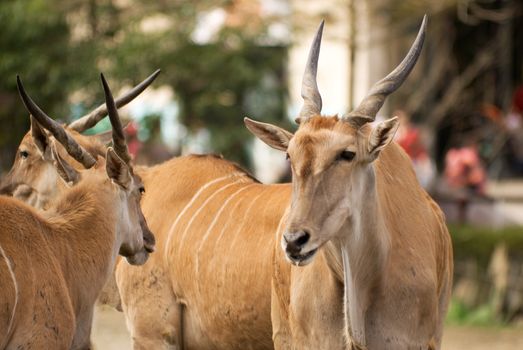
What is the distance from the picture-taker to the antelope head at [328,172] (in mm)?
5828

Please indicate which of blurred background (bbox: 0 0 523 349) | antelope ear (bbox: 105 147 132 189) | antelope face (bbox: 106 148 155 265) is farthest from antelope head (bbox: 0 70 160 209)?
blurred background (bbox: 0 0 523 349)

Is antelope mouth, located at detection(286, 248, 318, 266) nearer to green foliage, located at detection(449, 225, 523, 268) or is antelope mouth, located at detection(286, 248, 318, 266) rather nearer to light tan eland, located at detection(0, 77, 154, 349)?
light tan eland, located at detection(0, 77, 154, 349)

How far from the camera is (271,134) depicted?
20.9 feet

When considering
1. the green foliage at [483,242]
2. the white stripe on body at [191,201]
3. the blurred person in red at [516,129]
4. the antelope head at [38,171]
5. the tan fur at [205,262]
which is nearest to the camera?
the tan fur at [205,262]

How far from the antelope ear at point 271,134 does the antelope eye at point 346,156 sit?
400 mm

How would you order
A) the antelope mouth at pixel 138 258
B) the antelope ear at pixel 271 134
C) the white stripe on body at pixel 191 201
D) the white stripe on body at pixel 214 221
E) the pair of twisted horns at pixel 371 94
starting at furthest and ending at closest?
the white stripe on body at pixel 191 201 < the white stripe on body at pixel 214 221 < the antelope mouth at pixel 138 258 < the antelope ear at pixel 271 134 < the pair of twisted horns at pixel 371 94

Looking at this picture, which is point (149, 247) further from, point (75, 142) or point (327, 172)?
point (327, 172)

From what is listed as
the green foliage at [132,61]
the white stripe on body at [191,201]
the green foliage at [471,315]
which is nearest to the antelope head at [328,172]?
the white stripe on body at [191,201]

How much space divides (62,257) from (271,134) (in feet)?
3.99

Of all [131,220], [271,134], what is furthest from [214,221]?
[271,134]

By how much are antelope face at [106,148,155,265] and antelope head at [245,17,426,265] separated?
47.8 inches

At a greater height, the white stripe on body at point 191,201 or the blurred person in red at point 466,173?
the white stripe on body at point 191,201

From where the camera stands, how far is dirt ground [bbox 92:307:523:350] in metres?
11.6

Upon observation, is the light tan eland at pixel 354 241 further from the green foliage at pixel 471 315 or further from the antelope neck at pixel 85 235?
the green foliage at pixel 471 315
